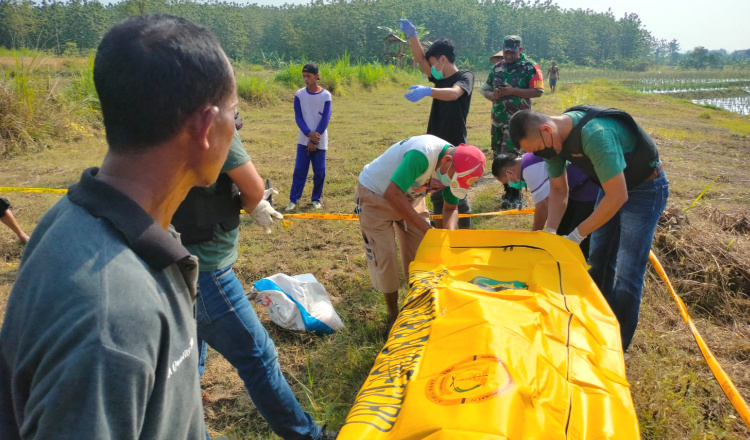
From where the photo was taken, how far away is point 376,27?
57594mm

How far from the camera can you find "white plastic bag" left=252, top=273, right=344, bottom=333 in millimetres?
3172

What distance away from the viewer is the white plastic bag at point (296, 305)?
10.4 ft

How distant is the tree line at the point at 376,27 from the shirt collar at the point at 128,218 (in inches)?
1979

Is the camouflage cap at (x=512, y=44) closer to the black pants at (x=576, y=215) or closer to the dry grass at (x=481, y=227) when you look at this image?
the dry grass at (x=481, y=227)

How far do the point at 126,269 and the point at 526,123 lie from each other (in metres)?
2.33

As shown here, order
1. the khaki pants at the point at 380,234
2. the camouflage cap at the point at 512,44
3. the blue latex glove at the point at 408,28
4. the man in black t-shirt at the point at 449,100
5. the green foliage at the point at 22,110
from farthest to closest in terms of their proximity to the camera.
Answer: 1. the green foliage at the point at 22,110
2. the camouflage cap at the point at 512,44
3. the blue latex glove at the point at 408,28
4. the man in black t-shirt at the point at 449,100
5. the khaki pants at the point at 380,234

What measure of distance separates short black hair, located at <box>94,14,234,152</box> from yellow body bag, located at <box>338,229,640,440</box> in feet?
3.64

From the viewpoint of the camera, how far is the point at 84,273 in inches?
26.1

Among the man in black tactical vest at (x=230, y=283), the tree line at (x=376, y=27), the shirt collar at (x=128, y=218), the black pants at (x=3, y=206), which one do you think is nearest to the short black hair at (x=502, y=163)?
the man in black tactical vest at (x=230, y=283)

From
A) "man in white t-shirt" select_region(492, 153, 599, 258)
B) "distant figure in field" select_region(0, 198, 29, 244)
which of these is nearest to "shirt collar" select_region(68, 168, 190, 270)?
"man in white t-shirt" select_region(492, 153, 599, 258)

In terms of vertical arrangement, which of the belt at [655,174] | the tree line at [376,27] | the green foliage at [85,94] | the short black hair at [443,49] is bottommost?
the green foliage at [85,94]

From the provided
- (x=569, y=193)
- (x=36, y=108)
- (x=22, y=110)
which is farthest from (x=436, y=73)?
(x=36, y=108)

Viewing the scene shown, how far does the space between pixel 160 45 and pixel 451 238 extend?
2.13 meters

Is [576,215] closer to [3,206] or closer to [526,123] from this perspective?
[526,123]
